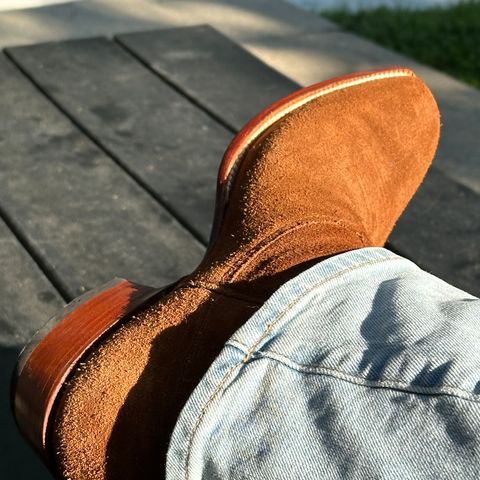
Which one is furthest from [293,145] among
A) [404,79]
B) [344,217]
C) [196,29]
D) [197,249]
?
[196,29]

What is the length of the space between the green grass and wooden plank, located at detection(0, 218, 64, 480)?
150 cm

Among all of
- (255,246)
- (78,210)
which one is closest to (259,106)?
(78,210)

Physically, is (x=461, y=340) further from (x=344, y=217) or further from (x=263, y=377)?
(x=344, y=217)

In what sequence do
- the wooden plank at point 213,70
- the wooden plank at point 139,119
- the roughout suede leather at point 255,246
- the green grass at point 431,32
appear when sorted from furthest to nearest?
the green grass at point 431,32
the wooden plank at point 213,70
the wooden plank at point 139,119
the roughout suede leather at point 255,246

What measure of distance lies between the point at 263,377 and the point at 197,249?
2.22ft

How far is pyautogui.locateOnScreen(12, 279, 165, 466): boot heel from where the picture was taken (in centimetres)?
80

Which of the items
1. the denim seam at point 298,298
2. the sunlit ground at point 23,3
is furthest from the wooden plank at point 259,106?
the denim seam at point 298,298

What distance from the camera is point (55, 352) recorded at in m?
0.83

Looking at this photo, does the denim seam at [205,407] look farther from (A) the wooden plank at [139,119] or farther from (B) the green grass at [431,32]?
(B) the green grass at [431,32]

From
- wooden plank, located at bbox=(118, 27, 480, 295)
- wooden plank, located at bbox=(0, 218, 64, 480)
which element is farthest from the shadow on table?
wooden plank, located at bbox=(118, 27, 480, 295)

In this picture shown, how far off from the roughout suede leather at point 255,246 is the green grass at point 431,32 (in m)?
1.37

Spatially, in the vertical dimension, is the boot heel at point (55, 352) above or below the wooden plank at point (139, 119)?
above

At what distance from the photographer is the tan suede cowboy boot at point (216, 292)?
0.76m

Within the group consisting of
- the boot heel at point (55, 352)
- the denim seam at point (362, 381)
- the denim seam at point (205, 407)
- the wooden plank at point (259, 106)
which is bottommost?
the wooden plank at point (259, 106)
